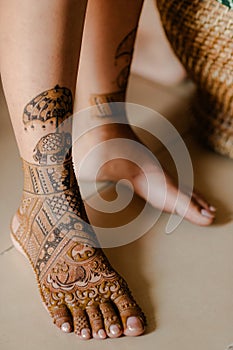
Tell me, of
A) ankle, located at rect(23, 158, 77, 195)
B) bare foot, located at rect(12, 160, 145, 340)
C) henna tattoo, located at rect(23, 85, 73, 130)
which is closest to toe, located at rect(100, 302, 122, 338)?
bare foot, located at rect(12, 160, 145, 340)

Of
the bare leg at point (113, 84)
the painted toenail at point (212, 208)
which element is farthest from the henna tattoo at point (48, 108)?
the painted toenail at point (212, 208)

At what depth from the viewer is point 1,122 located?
1574mm

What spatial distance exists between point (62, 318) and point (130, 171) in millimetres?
389

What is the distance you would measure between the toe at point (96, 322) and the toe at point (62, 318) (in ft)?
0.11

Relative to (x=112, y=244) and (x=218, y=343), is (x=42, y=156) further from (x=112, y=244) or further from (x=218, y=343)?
(x=218, y=343)

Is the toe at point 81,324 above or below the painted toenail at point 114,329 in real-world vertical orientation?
below

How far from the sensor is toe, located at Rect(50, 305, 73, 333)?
40.5 inches

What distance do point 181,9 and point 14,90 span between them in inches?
18.5

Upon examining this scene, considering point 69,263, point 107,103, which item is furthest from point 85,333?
point 107,103

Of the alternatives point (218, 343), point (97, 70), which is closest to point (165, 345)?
point (218, 343)

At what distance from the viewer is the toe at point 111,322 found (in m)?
1.01

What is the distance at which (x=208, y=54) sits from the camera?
4.29ft

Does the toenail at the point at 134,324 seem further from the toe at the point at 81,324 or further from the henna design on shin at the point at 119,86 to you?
the henna design on shin at the point at 119,86

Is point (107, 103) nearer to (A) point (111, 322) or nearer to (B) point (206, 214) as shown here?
(B) point (206, 214)
